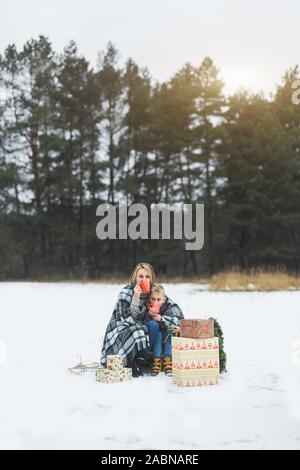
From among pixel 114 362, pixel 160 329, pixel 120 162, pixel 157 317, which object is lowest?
pixel 114 362

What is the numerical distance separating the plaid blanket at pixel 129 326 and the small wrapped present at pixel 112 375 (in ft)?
1.06

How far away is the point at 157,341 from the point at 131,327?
0.33 metres

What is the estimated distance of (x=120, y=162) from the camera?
123 ft

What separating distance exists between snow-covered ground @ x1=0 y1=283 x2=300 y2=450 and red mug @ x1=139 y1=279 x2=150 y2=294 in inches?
40.5

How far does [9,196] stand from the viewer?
121 feet

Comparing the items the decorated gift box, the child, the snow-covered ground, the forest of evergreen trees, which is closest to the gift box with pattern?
the snow-covered ground

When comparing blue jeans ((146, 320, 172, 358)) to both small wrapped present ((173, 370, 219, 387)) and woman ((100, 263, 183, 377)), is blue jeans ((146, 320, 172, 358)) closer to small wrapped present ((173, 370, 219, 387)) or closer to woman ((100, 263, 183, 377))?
woman ((100, 263, 183, 377))

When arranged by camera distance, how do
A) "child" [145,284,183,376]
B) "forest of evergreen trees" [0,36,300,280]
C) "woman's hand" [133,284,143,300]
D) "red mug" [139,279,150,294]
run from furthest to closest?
"forest of evergreen trees" [0,36,300,280]
"red mug" [139,279,150,294]
"woman's hand" [133,284,143,300]
"child" [145,284,183,376]

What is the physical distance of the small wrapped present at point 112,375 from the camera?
7.36 m

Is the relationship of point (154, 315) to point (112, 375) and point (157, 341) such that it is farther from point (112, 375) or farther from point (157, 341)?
point (112, 375)

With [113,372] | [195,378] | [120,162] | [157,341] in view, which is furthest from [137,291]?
[120,162]

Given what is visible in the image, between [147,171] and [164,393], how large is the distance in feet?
107

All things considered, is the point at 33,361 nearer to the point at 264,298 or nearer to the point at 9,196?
the point at 264,298

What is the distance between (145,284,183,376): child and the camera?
779 centimetres
